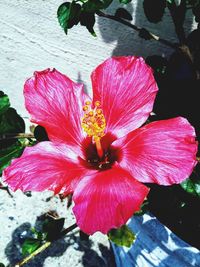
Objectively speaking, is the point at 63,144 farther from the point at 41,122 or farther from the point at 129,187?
the point at 129,187

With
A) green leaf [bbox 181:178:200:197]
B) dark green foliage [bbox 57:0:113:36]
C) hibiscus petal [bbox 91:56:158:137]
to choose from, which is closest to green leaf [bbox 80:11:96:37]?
dark green foliage [bbox 57:0:113:36]

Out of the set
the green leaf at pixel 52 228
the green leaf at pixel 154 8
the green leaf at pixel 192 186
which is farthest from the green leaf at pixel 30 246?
the green leaf at pixel 154 8

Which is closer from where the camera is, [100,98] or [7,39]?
[100,98]

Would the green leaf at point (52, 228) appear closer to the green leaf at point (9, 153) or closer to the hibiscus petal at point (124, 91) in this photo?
the green leaf at point (9, 153)

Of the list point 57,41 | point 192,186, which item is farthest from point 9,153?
point 57,41

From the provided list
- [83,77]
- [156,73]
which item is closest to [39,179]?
[156,73]

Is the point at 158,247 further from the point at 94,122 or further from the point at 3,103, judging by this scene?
the point at 3,103
